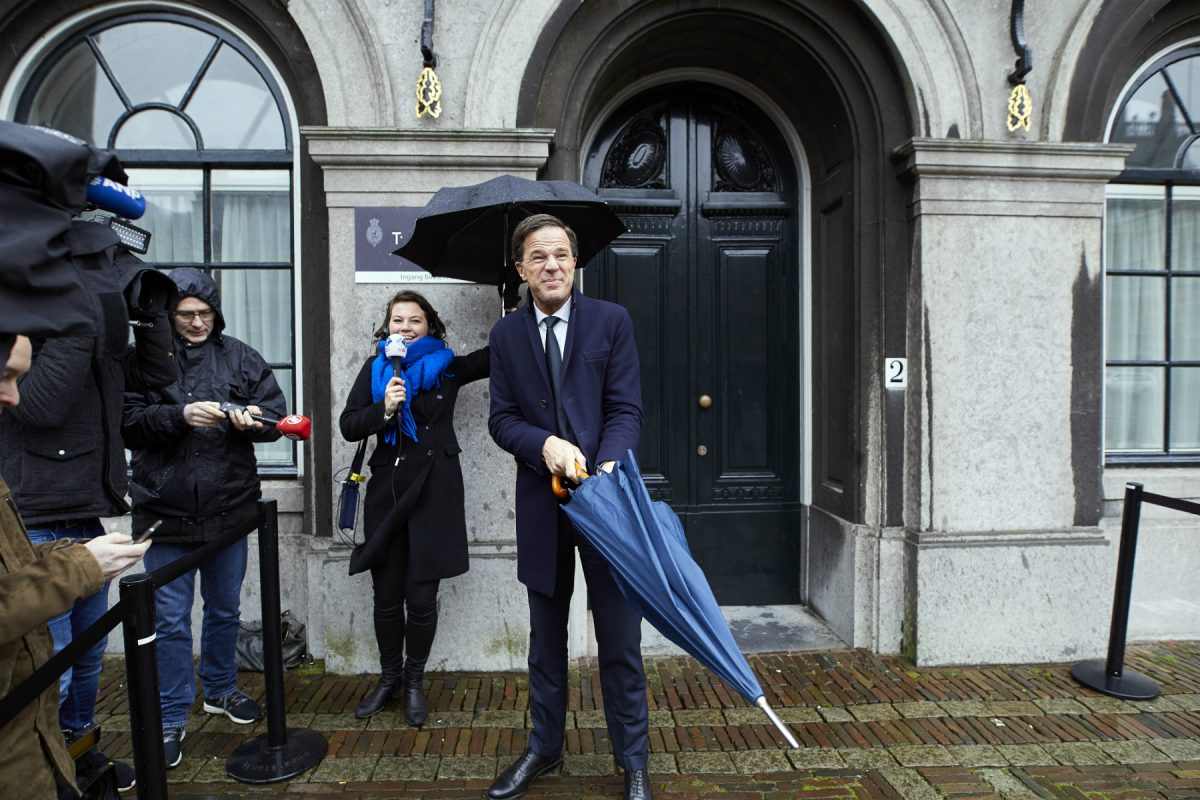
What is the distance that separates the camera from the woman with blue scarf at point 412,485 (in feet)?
11.8

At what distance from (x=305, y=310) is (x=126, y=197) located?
8.23 ft

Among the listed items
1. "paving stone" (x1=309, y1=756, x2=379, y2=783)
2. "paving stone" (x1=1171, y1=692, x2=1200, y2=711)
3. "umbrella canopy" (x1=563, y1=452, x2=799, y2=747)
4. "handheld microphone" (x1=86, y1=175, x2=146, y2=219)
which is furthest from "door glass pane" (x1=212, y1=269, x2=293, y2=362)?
"paving stone" (x1=1171, y1=692, x2=1200, y2=711)

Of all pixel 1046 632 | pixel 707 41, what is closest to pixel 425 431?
pixel 707 41

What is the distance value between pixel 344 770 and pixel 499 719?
774 millimetres

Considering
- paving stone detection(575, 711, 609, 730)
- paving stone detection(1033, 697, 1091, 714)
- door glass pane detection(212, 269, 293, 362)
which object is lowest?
paving stone detection(1033, 697, 1091, 714)

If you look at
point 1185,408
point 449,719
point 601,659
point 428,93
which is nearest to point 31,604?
point 601,659

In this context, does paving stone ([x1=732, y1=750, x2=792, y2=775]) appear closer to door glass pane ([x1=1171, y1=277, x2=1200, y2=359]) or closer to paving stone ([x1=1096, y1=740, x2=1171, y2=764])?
paving stone ([x1=1096, y1=740, x2=1171, y2=764])

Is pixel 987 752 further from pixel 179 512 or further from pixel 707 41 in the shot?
pixel 707 41

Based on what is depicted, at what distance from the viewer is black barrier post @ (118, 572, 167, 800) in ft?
7.21

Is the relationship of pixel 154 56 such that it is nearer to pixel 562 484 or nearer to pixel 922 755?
pixel 562 484

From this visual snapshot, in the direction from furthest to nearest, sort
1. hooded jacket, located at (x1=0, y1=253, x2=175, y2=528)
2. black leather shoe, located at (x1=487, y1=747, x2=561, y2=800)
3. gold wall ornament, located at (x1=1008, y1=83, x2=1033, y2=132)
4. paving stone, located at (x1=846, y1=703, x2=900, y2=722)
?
gold wall ornament, located at (x1=1008, y1=83, x2=1033, y2=132) < paving stone, located at (x1=846, y1=703, x2=900, y2=722) < black leather shoe, located at (x1=487, y1=747, x2=561, y2=800) < hooded jacket, located at (x1=0, y1=253, x2=175, y2=528)

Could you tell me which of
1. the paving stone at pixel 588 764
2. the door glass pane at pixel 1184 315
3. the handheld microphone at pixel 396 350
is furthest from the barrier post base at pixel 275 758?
the door glass pane at pixel 1184 315

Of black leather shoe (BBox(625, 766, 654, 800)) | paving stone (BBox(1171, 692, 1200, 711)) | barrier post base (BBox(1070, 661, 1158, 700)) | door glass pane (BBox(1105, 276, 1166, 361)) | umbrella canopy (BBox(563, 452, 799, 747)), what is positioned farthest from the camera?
door glass pane (BBox(1105, 276, 1166, 361))

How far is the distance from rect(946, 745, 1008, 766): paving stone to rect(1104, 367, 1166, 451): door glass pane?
285 cm
